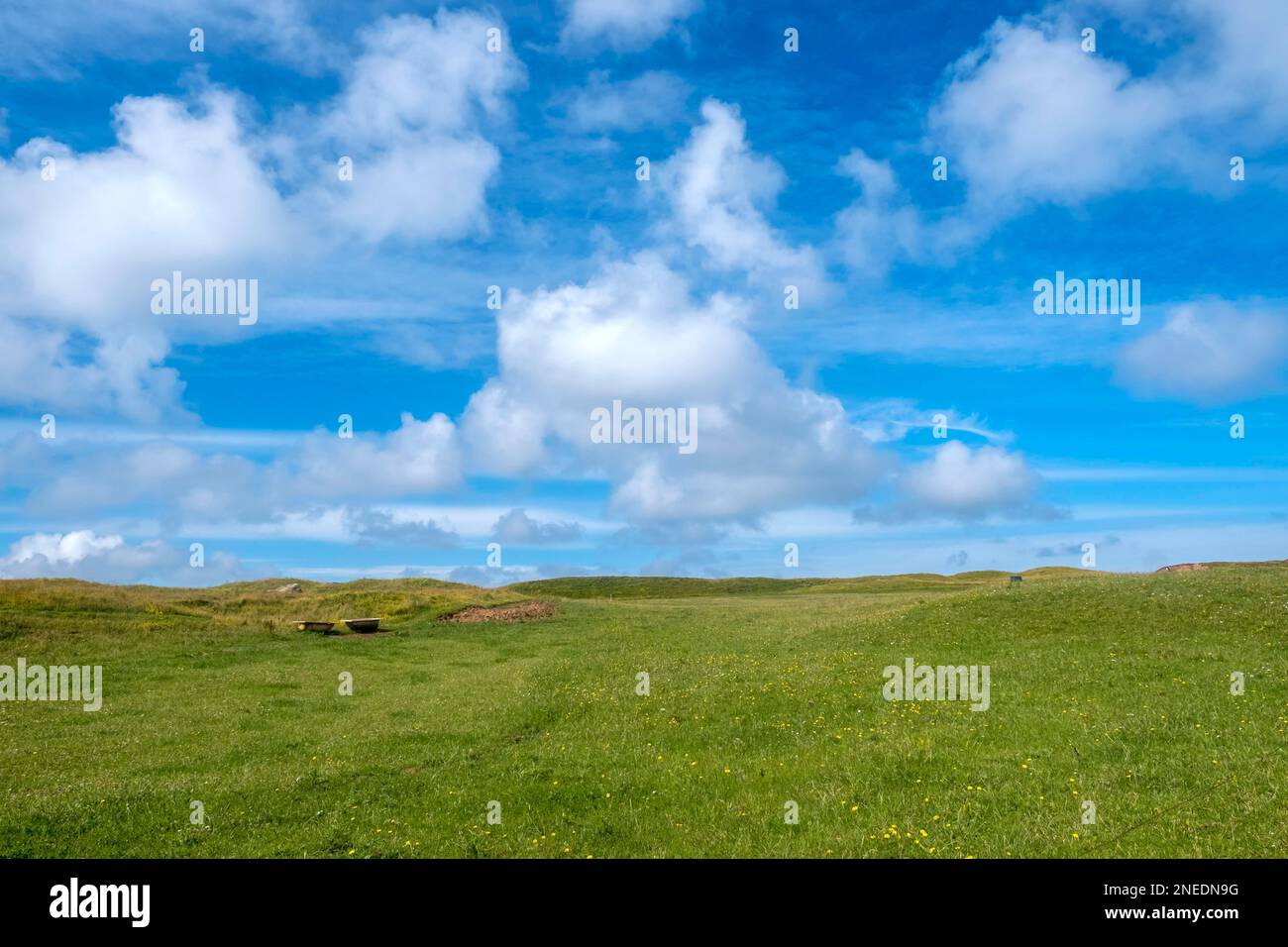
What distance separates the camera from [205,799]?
19.2 m

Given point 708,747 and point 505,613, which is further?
point 505,613

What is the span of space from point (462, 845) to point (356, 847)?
208cm

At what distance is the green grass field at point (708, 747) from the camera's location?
1561cm

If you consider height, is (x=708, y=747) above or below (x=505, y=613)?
below

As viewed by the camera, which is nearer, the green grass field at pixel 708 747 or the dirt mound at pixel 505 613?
the green grass field at pixel 708 747

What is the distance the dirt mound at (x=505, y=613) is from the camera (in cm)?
6727

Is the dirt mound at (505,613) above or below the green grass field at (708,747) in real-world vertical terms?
above

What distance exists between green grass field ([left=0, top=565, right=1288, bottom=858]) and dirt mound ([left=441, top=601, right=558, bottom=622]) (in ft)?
70.7

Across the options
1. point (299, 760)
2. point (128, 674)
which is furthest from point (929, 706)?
point (128, 674)

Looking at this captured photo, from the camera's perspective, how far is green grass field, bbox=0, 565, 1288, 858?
15.6 metres

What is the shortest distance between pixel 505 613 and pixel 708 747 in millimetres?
48580

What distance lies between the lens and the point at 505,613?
68.8m

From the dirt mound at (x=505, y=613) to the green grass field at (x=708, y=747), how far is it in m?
21.5
